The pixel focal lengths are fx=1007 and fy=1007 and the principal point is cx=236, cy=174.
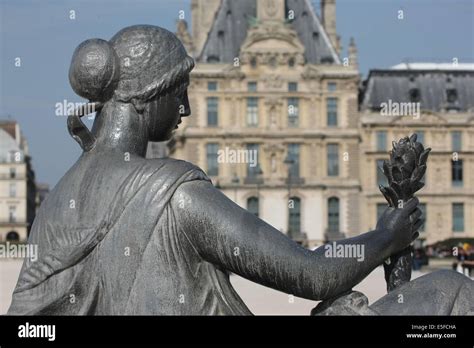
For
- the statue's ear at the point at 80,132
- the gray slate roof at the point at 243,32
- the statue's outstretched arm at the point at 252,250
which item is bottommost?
the statue's outstretched arm at the point at 252,250

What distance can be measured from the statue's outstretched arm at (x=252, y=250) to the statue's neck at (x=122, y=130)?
0.78ft

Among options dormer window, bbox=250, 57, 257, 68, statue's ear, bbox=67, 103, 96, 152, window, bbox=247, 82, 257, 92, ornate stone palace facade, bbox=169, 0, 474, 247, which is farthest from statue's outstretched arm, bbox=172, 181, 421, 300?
window, bbox=247, 82, 257, 92

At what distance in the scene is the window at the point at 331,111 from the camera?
5319cm

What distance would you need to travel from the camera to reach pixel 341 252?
2311 mm

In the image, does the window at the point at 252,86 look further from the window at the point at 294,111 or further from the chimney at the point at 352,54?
the chimney at the point at 352,54

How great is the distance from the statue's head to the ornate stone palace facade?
48.3m

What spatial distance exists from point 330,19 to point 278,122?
868 centimetres

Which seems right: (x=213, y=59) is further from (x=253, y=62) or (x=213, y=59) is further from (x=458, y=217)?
(x=458, y=217)

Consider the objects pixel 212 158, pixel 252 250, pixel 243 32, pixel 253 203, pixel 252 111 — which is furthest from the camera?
pixel 243 32

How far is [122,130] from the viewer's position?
2.50m

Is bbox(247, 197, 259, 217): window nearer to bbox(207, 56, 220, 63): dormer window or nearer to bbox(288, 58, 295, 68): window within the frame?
bbox(288, 58, 295, 68): window

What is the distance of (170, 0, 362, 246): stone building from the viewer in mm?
52000

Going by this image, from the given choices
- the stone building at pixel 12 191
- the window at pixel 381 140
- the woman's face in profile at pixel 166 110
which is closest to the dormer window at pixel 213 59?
the window at pixel 381 140

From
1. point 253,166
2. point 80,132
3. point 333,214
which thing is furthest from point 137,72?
point 333,214
